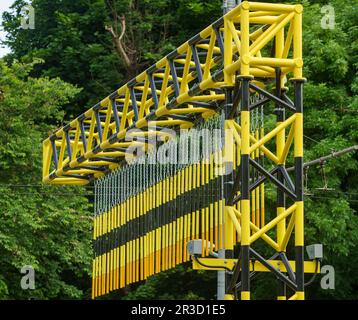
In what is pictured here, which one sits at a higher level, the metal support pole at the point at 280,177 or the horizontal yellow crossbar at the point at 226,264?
the metal support pole at the point at 280,177

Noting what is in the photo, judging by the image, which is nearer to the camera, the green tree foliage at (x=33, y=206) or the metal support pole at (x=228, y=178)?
the metal support pole at (x=228, y=178)

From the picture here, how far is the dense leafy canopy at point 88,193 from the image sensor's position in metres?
33.2

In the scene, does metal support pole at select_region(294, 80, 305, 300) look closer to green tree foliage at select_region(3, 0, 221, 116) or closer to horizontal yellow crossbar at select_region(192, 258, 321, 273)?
horizontal yellow crossbar at select_region(192, 258, 321, 273)

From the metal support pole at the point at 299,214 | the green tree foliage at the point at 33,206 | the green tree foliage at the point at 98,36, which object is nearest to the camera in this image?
the metal support pole at the point at 299,214

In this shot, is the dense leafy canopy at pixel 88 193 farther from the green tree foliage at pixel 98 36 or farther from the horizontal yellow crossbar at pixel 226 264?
the horizontal yellow crossbar at pixel 226 264

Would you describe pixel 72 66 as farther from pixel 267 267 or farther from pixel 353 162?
pixel 267 267

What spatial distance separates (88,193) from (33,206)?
8.15 feet

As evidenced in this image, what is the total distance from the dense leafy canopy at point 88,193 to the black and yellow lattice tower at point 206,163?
866cm

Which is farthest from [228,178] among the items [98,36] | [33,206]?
[98,36]

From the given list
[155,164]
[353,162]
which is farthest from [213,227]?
[353,162]

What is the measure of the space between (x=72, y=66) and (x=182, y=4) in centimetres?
427

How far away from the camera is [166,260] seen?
2102 cm

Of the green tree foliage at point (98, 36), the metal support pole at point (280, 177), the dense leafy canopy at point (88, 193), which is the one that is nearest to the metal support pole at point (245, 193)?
the metal support pole at point (280, 177)

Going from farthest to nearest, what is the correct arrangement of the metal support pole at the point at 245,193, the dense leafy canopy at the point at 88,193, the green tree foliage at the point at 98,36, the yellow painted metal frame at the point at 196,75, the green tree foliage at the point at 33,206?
the green tree foliage at the point at 98,36, the green tree foliage at the point at 33,206, the dense leafy canopy at the point at 88,193, the yellow painted metal frame at the point at 196,75, the metal support pole at the point at 245,193
